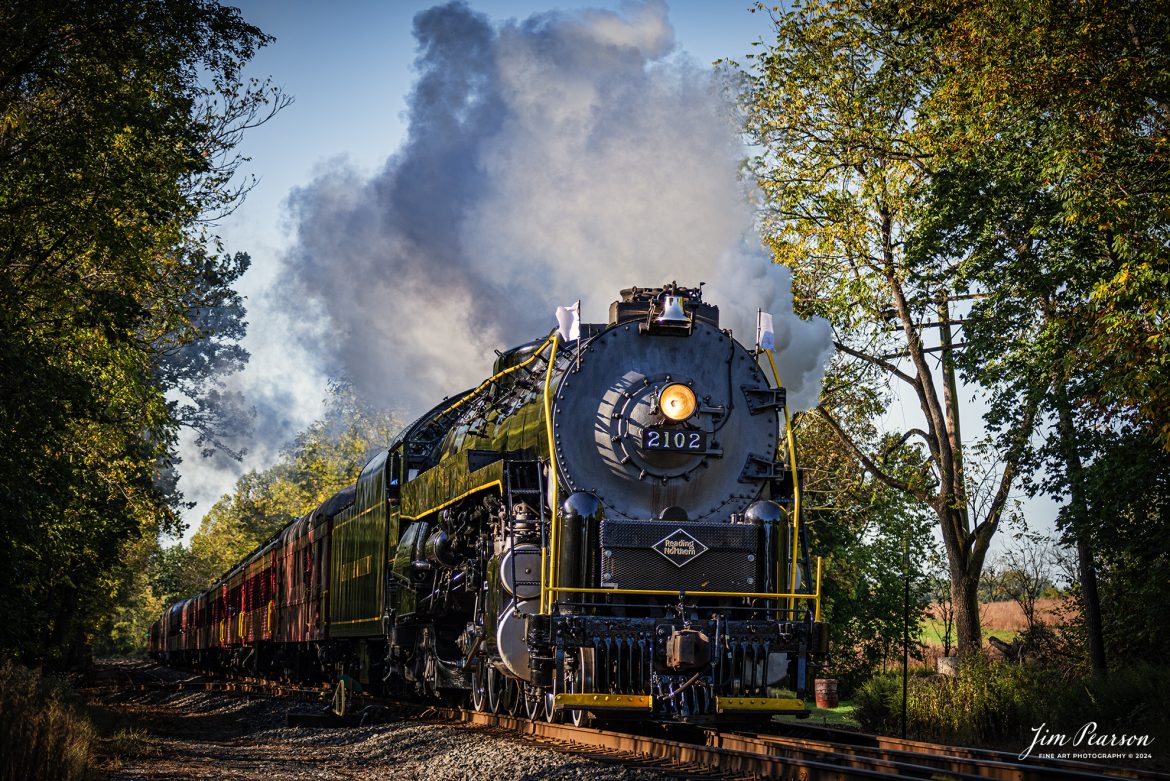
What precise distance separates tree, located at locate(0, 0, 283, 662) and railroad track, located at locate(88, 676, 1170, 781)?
6.96 m

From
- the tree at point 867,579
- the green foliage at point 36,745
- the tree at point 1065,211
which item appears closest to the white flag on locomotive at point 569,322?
the green foliage at point 36,745

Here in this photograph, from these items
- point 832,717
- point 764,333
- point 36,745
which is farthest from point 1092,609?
point 36,745

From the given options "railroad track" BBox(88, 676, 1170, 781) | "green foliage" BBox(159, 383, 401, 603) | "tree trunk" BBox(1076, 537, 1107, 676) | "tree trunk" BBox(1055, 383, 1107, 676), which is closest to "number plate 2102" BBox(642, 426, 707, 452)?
"railroad track" BBox(88, 676, 1170, 781)

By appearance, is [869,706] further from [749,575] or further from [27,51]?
[27,51]

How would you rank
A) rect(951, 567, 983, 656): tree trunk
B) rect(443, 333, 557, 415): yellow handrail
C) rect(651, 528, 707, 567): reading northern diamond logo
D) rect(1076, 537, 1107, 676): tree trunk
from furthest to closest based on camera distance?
rect(951, 567, 983, 656): tree trunk, rect(1076, 537, 1107, 676): tree trunk, rect(443, 333, 557, 415): yellow handrail, rect(651, 528, 707, 567): reading northern diamond logo

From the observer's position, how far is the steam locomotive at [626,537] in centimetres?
1055

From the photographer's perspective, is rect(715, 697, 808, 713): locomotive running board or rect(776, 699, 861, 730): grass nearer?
rect(715, 697, 808, 713): locomotive running board

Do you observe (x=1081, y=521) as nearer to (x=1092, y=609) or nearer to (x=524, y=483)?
(x=1092, y=609)

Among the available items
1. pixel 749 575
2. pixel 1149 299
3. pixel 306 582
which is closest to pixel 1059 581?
pixel 1149 299

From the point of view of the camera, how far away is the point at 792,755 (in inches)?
377

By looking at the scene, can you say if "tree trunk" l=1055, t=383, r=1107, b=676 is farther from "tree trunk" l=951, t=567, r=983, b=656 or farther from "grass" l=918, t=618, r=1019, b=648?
"grass" l=918, t=618, r=1019, b=648

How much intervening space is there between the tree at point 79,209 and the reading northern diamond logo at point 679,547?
7917 millimetres

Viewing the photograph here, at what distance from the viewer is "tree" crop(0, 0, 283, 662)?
14844 millimetres

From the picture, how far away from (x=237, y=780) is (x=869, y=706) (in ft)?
33.7
